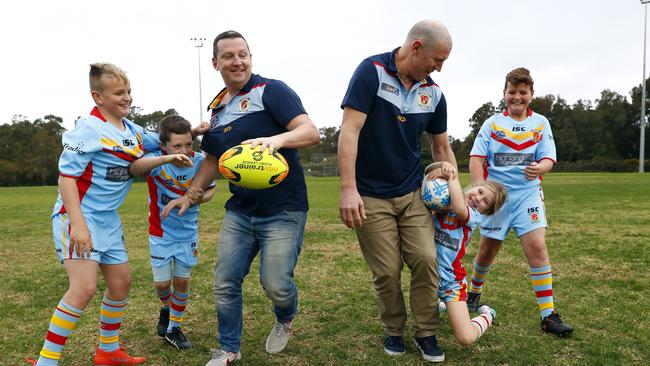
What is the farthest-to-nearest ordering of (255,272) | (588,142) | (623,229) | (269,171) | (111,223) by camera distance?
(588,142) < (623,229) < (255,272) < (111,223) < (269,171)

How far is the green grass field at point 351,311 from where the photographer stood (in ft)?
12.0

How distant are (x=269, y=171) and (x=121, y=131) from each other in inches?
47.2

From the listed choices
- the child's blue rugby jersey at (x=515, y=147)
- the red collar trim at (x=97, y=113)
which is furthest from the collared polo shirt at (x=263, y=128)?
the child's blue rugby jersey at (x=515, y=147)

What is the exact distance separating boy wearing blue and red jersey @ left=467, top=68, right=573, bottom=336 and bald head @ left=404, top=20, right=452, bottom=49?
53.9 inches

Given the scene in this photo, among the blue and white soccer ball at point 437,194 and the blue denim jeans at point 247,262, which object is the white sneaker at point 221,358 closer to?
the blue denim jeans at point 247,262

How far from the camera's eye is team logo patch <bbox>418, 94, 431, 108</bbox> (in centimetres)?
380

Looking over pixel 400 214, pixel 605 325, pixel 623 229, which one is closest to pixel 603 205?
pixel 623 229

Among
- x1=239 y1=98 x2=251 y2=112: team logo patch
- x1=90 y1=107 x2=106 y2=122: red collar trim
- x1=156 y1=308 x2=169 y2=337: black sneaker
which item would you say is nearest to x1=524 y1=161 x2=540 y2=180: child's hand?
Result: x1=239 y1=98 x2=251 y2=112: team logo patch

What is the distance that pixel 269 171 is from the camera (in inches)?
121

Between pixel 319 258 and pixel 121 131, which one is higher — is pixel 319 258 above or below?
below

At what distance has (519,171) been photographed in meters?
4.50

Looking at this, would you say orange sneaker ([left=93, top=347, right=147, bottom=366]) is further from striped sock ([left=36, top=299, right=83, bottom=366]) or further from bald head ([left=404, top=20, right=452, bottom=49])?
bald head ([left=404, top=20, right=452, bottom=49])

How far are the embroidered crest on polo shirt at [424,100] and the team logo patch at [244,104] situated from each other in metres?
1.28

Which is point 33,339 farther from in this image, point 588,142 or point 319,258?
point 588,142
